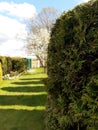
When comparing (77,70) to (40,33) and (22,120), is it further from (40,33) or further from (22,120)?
(40,33)

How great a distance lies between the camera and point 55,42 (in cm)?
586

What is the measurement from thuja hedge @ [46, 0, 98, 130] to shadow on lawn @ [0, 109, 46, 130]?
1880 millimetres

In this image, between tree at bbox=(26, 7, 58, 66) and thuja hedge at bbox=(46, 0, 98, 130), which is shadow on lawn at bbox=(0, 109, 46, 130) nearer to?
thuja hedge at bbox=(46, 0, 98, 130)

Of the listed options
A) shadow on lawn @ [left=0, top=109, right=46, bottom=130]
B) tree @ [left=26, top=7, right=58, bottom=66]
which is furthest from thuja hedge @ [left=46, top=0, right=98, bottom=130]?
tree @ [left=26, top=7, right=58, bottom=66]

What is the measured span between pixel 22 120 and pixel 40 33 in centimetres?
3678

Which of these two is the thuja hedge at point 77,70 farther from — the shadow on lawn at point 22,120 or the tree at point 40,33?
the tree at point 40,33

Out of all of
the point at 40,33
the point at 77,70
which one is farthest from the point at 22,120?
the point at 40,33

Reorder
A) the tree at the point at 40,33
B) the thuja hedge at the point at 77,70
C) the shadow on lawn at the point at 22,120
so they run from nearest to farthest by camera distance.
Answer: the thuja hedge at the point at 77,70, the shadow on lawn at the point at 22,120, the tree at the point at 40,33

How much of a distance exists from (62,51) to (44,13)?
39839 millimetres

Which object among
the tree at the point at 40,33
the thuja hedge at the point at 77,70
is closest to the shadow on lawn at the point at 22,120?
the thuja hedge at the point at 77,70

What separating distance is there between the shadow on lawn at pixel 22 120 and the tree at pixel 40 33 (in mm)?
34283

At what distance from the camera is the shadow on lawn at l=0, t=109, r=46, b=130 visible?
7.51 m

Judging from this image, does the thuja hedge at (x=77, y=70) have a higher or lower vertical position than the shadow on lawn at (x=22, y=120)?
higher

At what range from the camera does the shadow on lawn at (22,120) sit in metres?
7.51
